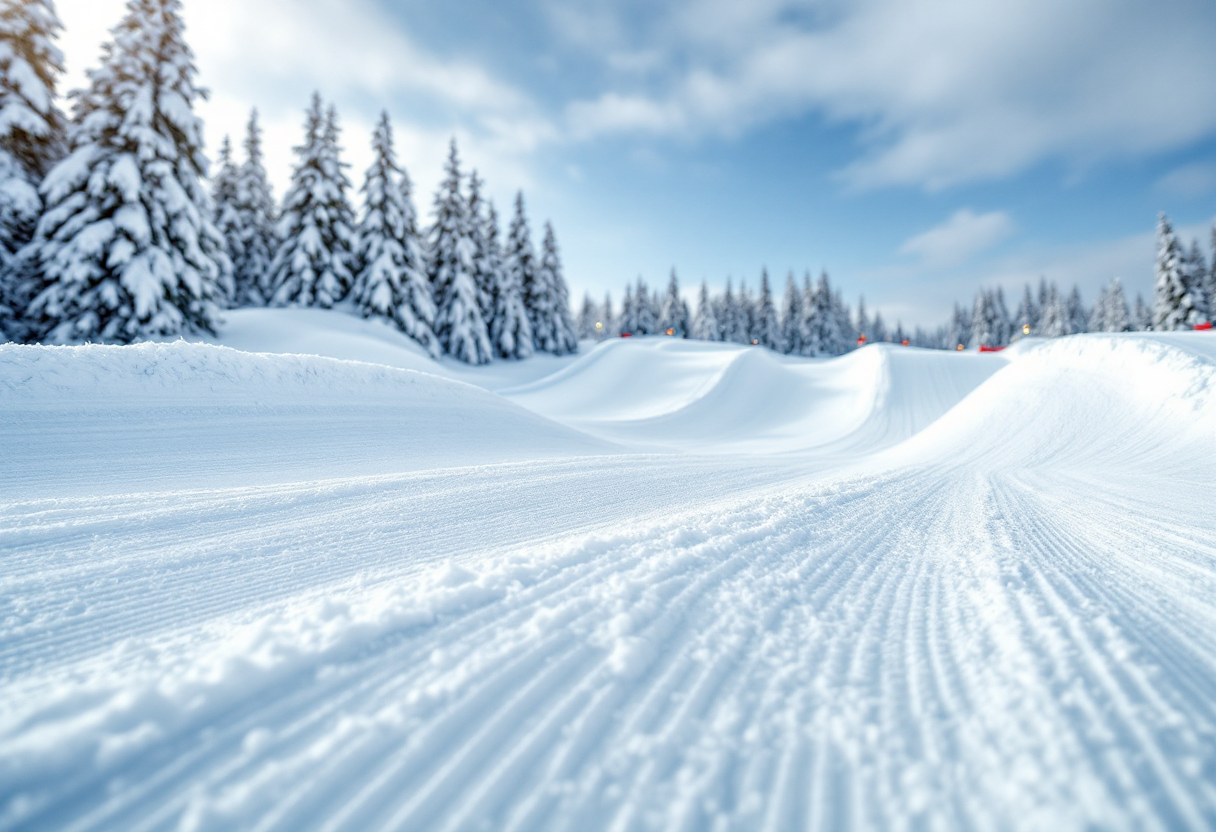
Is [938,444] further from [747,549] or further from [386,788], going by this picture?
[386,788]

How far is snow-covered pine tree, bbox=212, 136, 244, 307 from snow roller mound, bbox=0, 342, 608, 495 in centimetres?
2521

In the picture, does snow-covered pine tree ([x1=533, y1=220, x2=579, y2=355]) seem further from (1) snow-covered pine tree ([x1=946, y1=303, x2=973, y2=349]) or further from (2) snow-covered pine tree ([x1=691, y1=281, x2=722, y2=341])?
(1) snow-covered pine tree ([x1=946, y1=303, x2=973, y2=349])

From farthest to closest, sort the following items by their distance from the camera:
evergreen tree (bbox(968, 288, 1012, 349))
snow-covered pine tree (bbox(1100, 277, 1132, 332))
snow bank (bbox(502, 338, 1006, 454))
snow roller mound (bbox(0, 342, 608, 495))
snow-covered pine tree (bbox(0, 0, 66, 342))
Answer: evergreen tree (bbox(968, 288, 1012, 349))
snow-covered pine tree (bbox(1100, 277, 1132, 332))
snow-covered pine tree (bbox(0, 0, 66, 342))
snow bank (bbox(502, 338, 1006, 454))
snow roller mound (bbox(0, 342, 608, 495))

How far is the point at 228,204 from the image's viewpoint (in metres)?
25.1

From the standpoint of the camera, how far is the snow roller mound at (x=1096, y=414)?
18.4 ft

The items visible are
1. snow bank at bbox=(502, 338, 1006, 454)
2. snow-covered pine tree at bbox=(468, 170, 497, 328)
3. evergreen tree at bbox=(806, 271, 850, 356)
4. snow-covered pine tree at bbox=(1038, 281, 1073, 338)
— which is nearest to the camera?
snow bank at bbox=(502, 338, 1006, 454)

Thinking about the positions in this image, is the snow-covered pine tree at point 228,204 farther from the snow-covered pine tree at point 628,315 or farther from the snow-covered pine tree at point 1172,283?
the snow-covered pine tree at point 1172,283

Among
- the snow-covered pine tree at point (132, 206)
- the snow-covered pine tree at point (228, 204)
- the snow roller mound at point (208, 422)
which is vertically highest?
the snow-covered pine tree at point (228, 204)

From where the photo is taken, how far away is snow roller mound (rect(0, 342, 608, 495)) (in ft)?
12.1

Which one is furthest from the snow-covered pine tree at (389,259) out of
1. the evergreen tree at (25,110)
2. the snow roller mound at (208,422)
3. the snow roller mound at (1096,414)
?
the snow roller mound at (1096,414)

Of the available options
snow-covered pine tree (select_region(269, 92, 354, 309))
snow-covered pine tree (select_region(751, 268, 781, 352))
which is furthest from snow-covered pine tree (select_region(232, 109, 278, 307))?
snow-covered pine tree (select_region(751, 268, 781, 352))

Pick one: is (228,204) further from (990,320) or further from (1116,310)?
(1116,310)

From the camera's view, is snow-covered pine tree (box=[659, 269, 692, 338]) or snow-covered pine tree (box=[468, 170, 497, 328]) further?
snow-covered pine tree (box=[659, 269, 692, 338])

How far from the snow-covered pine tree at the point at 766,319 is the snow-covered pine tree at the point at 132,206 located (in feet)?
168
